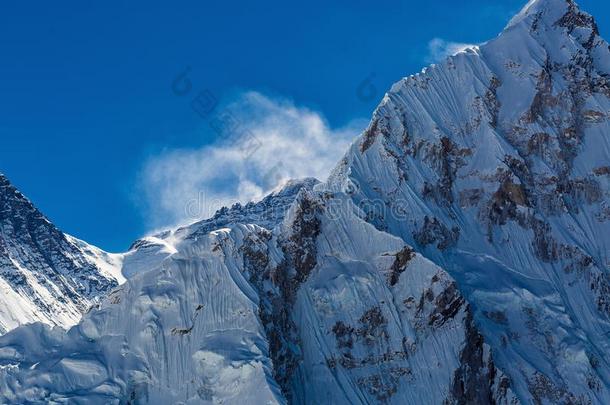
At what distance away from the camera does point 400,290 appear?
478 feet

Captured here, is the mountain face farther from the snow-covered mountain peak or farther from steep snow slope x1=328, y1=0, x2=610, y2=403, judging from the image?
the snow-covered mountain peak

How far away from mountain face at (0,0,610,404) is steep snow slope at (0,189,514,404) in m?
0.19

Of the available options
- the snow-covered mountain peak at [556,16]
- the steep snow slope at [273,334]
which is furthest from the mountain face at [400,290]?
the snow-covered mountain peak at [556,16]

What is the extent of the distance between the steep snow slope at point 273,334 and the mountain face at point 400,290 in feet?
0.63

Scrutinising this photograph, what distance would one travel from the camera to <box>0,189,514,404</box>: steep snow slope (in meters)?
138

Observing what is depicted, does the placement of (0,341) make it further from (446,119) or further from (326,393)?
(446,119)

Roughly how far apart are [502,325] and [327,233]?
77.0 feet

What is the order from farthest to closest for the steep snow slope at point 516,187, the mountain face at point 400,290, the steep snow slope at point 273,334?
the steep snow slope at point 516,187, the mountain face at point 400,290, the steep snow slope at point 273,334

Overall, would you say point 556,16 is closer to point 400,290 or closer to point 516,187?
point 516,187

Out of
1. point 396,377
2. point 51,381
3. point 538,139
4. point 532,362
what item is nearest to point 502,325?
point 532,362

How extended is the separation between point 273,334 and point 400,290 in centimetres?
1594

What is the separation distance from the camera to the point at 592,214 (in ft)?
572

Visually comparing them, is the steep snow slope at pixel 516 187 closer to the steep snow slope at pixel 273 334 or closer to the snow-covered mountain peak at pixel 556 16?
the snow-covered mountain peak at pixel 556 16

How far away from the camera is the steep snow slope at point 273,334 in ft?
452
